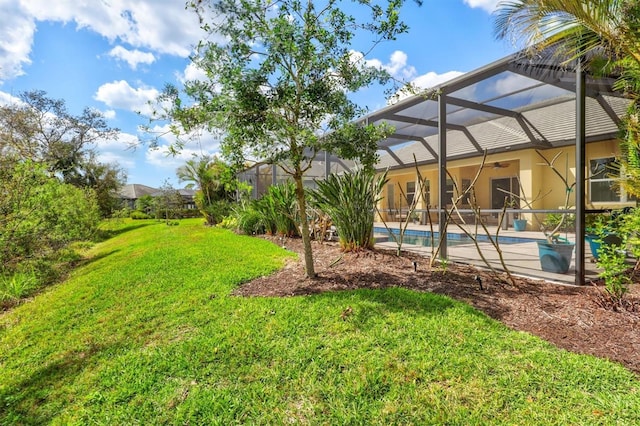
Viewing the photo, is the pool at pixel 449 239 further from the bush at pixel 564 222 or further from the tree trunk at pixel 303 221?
the tree trunk at pixel 303 221

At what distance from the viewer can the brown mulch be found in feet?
9.26

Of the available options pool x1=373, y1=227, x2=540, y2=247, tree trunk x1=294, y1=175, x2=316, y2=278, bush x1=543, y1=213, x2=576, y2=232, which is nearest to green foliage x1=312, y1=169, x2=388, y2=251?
tree trunk x1=294, y1=175, x2=316, y2=278

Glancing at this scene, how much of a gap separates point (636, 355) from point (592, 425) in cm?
125

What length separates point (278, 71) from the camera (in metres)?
3.97

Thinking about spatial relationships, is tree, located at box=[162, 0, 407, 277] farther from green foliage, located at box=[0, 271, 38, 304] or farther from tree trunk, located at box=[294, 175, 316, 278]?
green foliage, located at box=[0, 271, 38, 304]

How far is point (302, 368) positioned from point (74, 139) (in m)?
30.5

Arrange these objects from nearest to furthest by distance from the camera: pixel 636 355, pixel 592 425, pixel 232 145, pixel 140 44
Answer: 1. pixel 592 425
2. pixel 636 355
3. pixel 232 145
4. pixel 140 44

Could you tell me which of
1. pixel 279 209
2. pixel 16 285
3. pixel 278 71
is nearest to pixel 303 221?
pixel 278 71

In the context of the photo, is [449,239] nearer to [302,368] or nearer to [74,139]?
[302,368]

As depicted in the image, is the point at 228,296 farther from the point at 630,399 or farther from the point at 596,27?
the point at 596,27

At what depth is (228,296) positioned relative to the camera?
14.4 feet

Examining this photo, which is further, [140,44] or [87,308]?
[140,44]

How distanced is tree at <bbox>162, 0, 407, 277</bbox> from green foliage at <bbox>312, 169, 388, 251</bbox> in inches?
79.3

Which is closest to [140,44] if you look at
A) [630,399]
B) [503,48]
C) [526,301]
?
[503,48]
